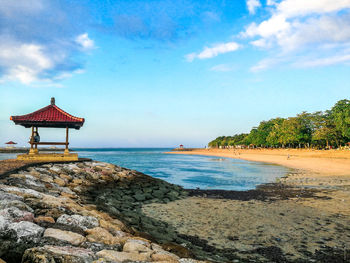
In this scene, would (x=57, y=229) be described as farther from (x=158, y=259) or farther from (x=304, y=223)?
(x=304, y=223)

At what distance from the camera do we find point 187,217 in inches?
398

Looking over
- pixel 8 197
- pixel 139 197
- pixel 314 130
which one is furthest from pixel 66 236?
pixel 314 130

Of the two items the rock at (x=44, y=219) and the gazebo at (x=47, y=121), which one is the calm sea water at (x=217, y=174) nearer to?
the gazebo at (x=47, y=121)

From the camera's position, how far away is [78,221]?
550cm

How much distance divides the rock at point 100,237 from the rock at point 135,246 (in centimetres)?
27

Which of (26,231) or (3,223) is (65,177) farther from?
(26,231)

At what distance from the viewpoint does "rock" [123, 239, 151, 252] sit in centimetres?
444

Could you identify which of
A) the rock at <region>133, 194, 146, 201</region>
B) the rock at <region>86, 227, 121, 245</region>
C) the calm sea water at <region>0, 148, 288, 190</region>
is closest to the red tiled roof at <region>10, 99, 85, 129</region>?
the rock at <region>133, 194, 146, 201</region>

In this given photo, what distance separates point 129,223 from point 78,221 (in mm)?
2897

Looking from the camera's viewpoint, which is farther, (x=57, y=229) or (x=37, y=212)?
(x=37, y=212)

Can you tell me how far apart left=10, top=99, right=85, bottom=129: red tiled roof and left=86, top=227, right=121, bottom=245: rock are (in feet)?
41.9

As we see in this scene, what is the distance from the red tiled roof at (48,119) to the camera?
1641cm

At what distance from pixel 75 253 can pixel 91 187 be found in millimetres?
9540

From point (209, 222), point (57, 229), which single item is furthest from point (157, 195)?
point (57, 229)
